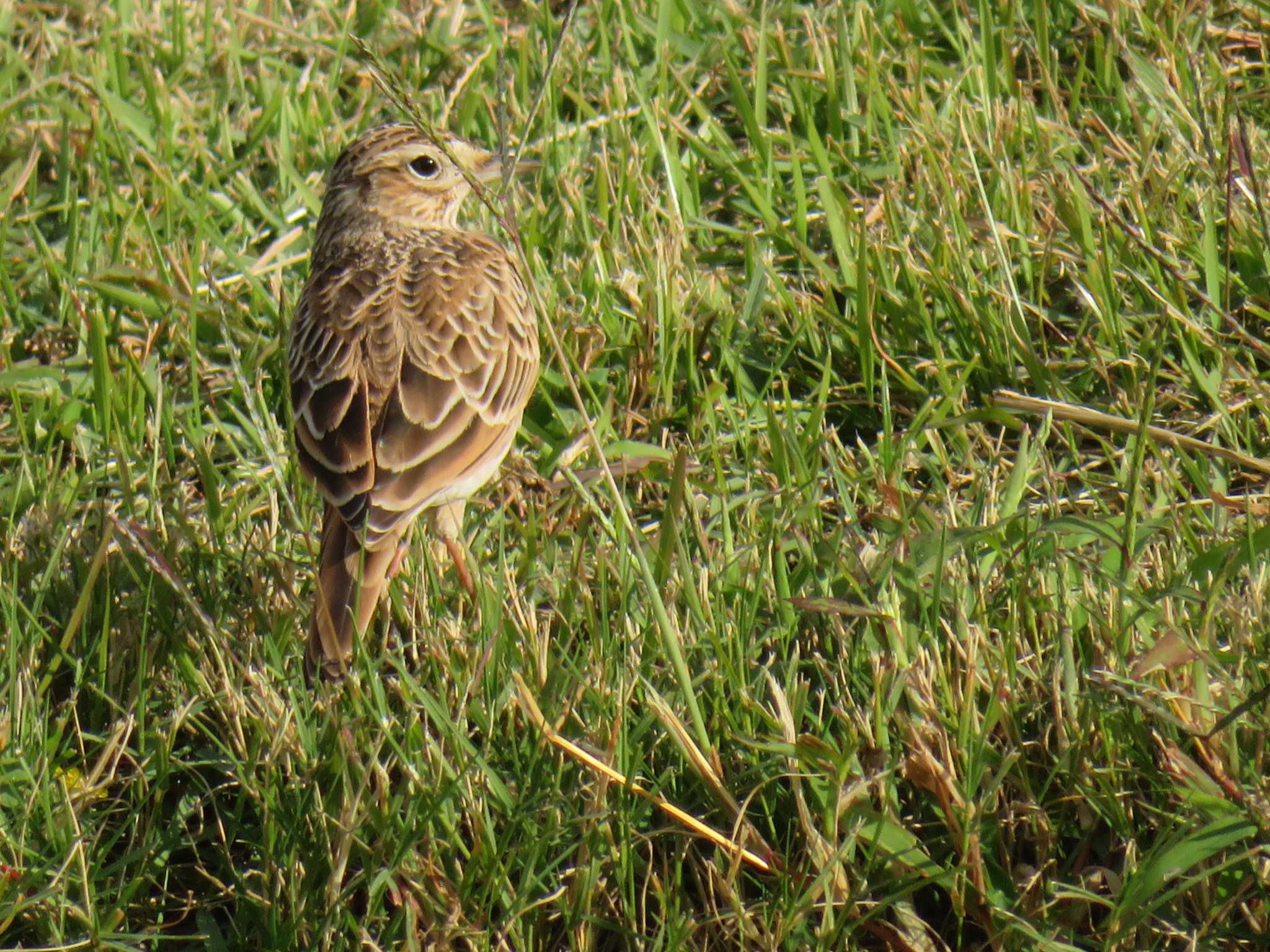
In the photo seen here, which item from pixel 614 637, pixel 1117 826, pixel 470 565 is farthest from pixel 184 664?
pixel 1117 826

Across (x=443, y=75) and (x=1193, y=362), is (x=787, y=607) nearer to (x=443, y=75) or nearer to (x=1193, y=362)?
(x=1193, y=362)

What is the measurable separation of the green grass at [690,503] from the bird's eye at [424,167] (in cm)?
42

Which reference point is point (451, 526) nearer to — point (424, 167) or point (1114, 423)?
point (424, 167)

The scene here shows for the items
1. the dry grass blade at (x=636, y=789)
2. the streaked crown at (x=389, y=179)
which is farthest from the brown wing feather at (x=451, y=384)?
the dry grass blade at (x=636, y=789)

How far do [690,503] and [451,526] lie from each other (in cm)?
71

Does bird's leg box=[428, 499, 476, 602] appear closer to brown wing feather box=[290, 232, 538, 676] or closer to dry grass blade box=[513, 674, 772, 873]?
brown wing feather box=[290, 232, 538, 676]

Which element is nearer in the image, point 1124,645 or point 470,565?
point 1124,645

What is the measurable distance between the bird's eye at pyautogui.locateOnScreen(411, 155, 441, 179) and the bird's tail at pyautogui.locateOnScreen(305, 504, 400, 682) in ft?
5.46

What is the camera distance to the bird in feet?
14.2

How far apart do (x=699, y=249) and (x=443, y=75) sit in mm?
1707

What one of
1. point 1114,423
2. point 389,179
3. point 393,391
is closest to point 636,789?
point 393,391

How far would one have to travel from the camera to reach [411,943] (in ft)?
11.4

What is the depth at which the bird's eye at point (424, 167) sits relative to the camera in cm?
573

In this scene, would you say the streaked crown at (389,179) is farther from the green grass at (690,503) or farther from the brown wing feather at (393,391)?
the green grass at (690,503)
